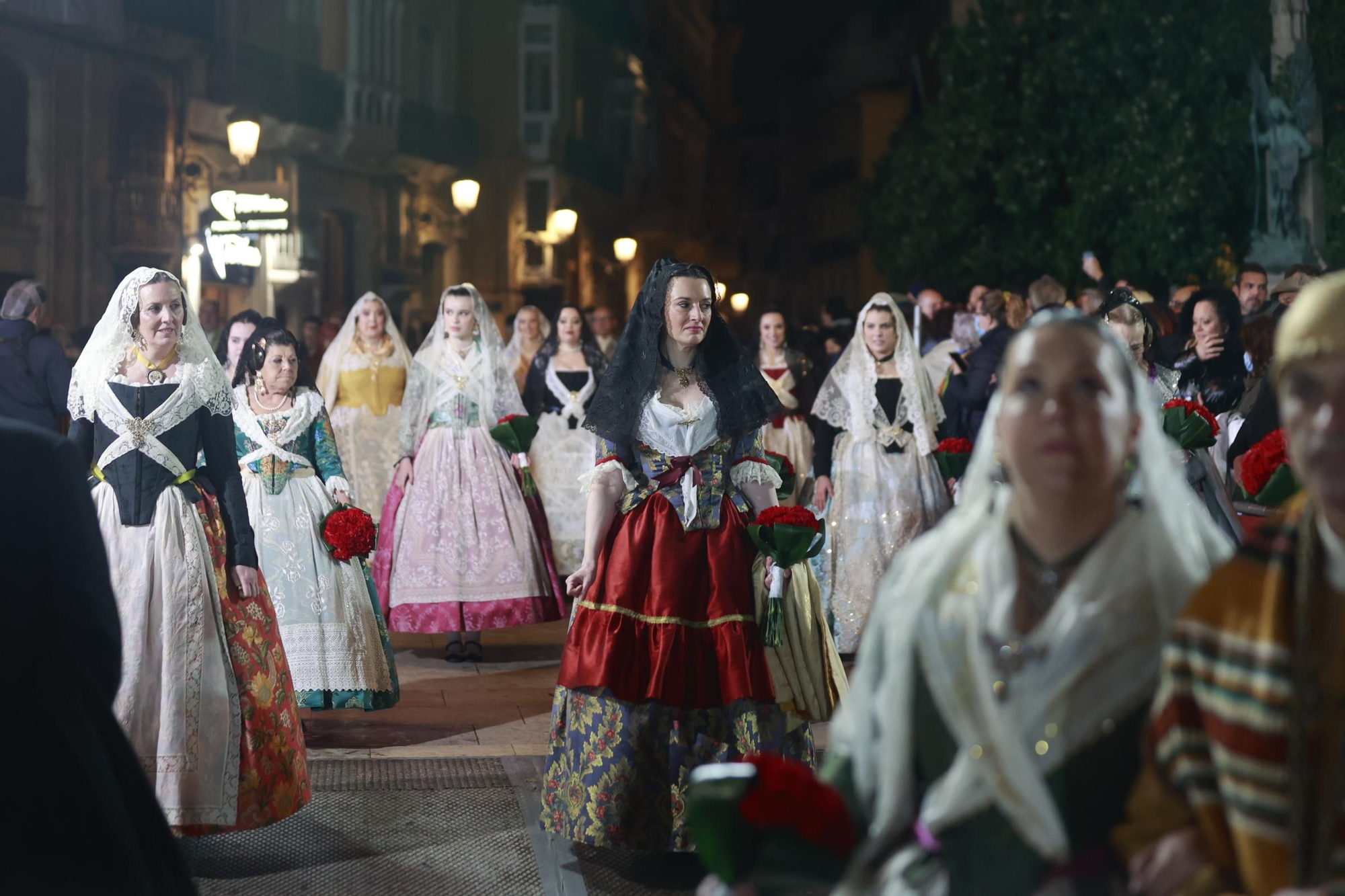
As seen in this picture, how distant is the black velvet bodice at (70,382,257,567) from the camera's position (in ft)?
19.2

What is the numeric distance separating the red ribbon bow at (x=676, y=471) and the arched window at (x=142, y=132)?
17038 mm

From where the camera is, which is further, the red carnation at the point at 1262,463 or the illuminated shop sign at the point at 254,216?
the illuminated shop sign at the point at 254,216

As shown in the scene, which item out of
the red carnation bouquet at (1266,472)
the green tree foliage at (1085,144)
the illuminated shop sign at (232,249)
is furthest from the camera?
the green tree foliage at (1085,144)

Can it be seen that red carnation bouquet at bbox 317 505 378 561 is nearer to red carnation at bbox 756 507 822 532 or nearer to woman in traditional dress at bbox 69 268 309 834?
woman in traditional dress at bbox 69 268 309 834

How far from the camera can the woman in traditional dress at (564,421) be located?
39.3 ft

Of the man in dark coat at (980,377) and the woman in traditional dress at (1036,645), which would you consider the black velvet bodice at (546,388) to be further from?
the woman in traditional dress at (1036,645)

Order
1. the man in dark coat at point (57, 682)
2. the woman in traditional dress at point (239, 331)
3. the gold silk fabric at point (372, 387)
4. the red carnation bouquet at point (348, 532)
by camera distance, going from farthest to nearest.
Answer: the gold silk fabric at point (372, 387) < the woman in traditional dress at point (239, 331) < the red carnation bouquet at point (348, 532) < the man in dark coat at point (57, 682)

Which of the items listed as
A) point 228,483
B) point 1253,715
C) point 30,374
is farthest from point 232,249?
point 1253,715

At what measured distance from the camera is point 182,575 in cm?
577

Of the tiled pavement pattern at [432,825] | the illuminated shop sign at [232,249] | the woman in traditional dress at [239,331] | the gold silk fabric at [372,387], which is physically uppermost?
the illuminated shop sign at [232,249]

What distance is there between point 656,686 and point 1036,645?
332 centimetres

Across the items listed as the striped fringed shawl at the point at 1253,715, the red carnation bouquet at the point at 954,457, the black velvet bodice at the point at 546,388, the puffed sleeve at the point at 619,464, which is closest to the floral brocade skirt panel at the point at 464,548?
the black velvet bodice at the point at 546,388

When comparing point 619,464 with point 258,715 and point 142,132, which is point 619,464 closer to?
point 258,715

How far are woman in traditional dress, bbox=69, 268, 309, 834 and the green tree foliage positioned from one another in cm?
1499
